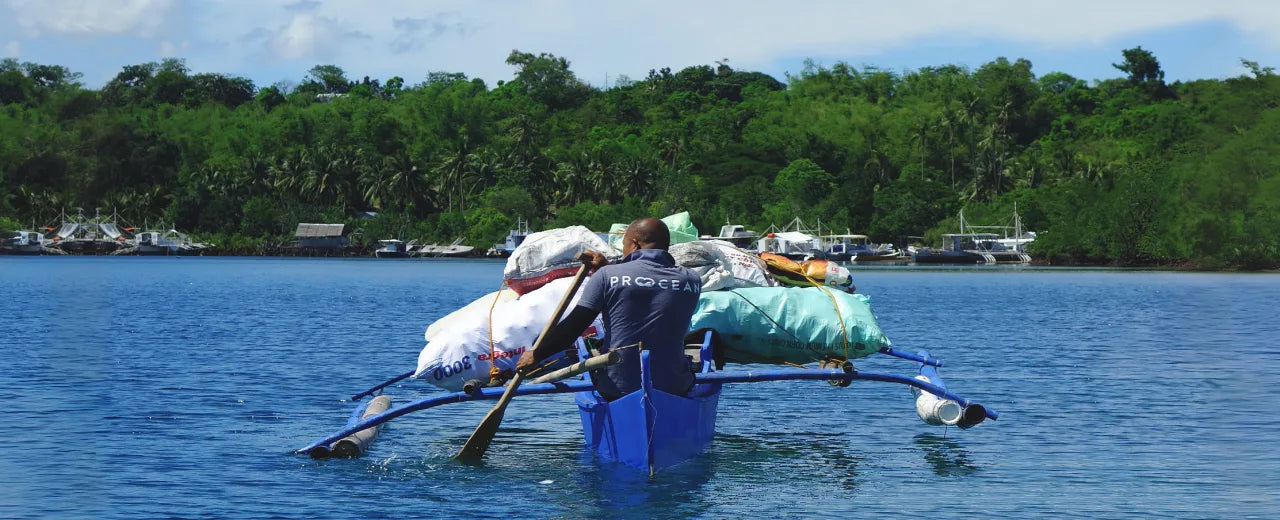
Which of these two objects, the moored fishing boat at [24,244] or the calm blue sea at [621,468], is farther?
the moored fishing boat at [24,244]

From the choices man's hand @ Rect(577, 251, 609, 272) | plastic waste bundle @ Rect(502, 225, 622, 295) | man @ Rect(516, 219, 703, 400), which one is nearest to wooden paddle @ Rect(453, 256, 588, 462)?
man's hand @ Rect(577, 251, 609, 272)

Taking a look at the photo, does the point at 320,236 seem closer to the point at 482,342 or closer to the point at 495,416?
the point at 482,342

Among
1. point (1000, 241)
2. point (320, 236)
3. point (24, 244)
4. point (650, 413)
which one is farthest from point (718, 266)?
point (24, 244)

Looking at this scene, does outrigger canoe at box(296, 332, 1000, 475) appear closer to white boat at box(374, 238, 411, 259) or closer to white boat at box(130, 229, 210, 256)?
white boat at box(374, 238, 411, 259)

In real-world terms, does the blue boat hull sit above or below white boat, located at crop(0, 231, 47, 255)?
below

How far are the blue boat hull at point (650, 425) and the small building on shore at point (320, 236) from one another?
149177mm

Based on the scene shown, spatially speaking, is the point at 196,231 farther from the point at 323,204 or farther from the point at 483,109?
the point at 483,109

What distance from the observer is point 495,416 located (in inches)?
632

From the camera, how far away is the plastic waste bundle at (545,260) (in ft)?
61.0

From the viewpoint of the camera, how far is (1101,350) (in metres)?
36.0

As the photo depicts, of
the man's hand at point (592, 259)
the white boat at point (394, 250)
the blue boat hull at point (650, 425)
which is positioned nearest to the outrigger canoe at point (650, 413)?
the blue boat hull at point (650, 425)

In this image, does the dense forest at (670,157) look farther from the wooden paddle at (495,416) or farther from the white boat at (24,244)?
the wooden paddle at (495,416)

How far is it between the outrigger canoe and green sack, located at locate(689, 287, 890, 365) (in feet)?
2.04

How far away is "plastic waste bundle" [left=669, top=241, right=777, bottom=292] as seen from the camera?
19.0 metres
